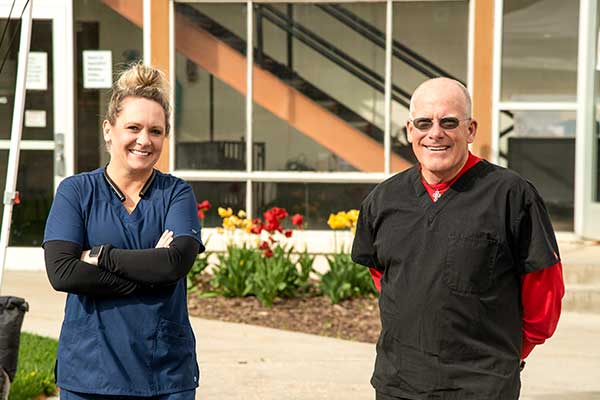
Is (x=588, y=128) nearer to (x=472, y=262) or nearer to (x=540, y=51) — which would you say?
(x=540, y=51)

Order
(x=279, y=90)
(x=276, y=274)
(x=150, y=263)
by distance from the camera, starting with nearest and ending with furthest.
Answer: (x=150, y=263)
(x=276, y=274)
(x=279, y=90)

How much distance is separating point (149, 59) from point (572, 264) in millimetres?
4593

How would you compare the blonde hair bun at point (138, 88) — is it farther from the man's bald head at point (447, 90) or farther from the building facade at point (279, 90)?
the building facade at point (279, 90)

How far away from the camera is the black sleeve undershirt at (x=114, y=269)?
3.35 m

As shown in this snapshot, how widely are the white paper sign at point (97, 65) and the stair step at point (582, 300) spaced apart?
5029mm

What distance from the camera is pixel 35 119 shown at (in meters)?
10.6

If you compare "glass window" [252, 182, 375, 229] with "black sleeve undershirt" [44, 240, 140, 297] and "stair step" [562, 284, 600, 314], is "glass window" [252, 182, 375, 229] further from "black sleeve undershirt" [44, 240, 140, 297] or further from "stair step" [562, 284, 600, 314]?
"black sleeve undershirt" [44, 240, 140, 297]

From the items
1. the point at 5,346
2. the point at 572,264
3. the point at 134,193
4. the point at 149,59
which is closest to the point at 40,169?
the point at 149,59

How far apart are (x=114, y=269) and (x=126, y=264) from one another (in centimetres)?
4

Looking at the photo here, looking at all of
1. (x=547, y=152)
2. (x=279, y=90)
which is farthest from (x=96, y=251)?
(x=547, y=152)

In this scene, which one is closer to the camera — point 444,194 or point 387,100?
point 444,194

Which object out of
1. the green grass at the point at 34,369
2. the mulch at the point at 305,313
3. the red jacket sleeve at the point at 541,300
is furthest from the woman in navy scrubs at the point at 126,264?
the mulch at the point at 305,313

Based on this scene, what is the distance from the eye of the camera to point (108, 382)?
3.35 m

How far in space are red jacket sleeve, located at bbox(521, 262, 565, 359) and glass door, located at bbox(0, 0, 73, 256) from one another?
781 cm
